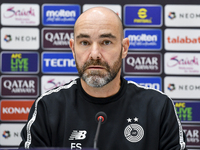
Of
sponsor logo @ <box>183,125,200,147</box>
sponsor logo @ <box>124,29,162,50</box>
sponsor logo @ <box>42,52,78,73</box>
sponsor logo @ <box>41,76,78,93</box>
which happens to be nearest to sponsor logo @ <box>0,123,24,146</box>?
sponsor logo @ <box>41,76,78,93</box>

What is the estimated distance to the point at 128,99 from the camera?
1.07 m

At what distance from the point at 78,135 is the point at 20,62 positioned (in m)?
1.32

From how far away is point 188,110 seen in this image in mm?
2070

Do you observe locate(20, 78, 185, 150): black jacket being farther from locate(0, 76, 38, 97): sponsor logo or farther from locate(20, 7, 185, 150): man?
locate(0, 76, 38, 97): sponsor logo

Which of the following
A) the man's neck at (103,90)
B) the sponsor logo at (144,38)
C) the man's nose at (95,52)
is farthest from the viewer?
the sponsor logo at (144,38)

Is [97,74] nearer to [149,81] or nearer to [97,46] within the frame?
[97,46]

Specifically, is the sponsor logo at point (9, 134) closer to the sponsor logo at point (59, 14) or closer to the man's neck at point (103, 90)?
the sponsor logo at point (59, 14)

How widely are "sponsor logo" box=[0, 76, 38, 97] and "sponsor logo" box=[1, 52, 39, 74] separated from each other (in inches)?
2.8

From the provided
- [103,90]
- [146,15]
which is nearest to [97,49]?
[103,90]

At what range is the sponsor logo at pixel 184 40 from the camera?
6.76 feet

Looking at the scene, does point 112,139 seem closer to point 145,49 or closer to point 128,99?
point 128,99

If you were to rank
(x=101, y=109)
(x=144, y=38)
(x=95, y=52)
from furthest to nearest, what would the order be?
(x=144, y=38), (x=101, y=109), (x=95, y=52)

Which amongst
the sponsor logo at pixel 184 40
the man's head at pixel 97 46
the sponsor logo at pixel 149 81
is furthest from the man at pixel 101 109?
the sponsor logo at pixel 184 40

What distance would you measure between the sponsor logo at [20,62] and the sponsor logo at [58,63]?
81 mm
